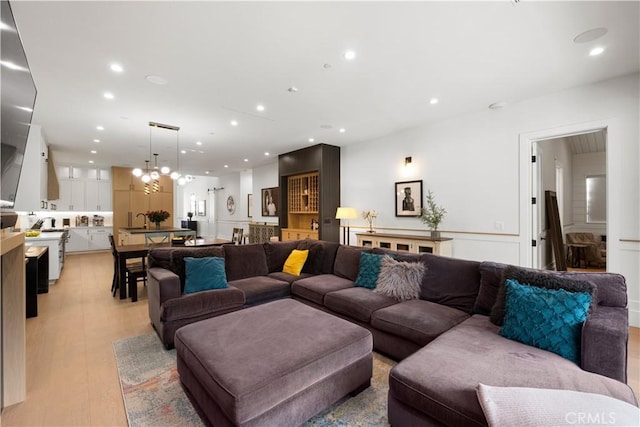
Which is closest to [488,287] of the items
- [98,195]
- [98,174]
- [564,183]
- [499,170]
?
[499,170]

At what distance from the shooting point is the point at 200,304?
2.85 m

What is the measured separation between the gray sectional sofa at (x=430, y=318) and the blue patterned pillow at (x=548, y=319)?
0.06 m

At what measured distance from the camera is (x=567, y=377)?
143 cm

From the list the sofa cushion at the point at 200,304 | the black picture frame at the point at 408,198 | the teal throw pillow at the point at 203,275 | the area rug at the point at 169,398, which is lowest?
the area rug at the point at 169,398

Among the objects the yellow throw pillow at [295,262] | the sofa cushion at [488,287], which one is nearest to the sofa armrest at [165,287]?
the yellow throw pillow at [295,262]

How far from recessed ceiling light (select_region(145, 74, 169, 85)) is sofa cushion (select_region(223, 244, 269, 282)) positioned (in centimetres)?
213

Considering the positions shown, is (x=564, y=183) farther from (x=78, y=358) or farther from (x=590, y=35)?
(x=78, y=358)

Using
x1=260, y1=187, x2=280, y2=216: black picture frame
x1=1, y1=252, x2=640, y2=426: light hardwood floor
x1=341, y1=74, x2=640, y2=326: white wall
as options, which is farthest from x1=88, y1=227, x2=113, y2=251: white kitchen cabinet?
x1=341, y1=74, x2=640, y2=326: white wall

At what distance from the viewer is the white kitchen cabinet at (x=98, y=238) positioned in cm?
905

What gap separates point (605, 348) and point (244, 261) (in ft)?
11.3

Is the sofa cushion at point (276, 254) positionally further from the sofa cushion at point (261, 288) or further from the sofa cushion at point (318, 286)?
the sofa cushion at point (318, 286)

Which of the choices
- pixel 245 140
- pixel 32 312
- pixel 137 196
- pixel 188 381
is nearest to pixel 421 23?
pixel 188 381

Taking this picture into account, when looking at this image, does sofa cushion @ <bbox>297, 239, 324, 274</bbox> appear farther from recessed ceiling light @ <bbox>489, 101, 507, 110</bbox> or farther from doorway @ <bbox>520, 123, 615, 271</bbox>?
recessed ceiling light @ <bbox>489, 101, 507, 110</bbox>

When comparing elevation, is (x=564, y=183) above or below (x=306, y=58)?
below
